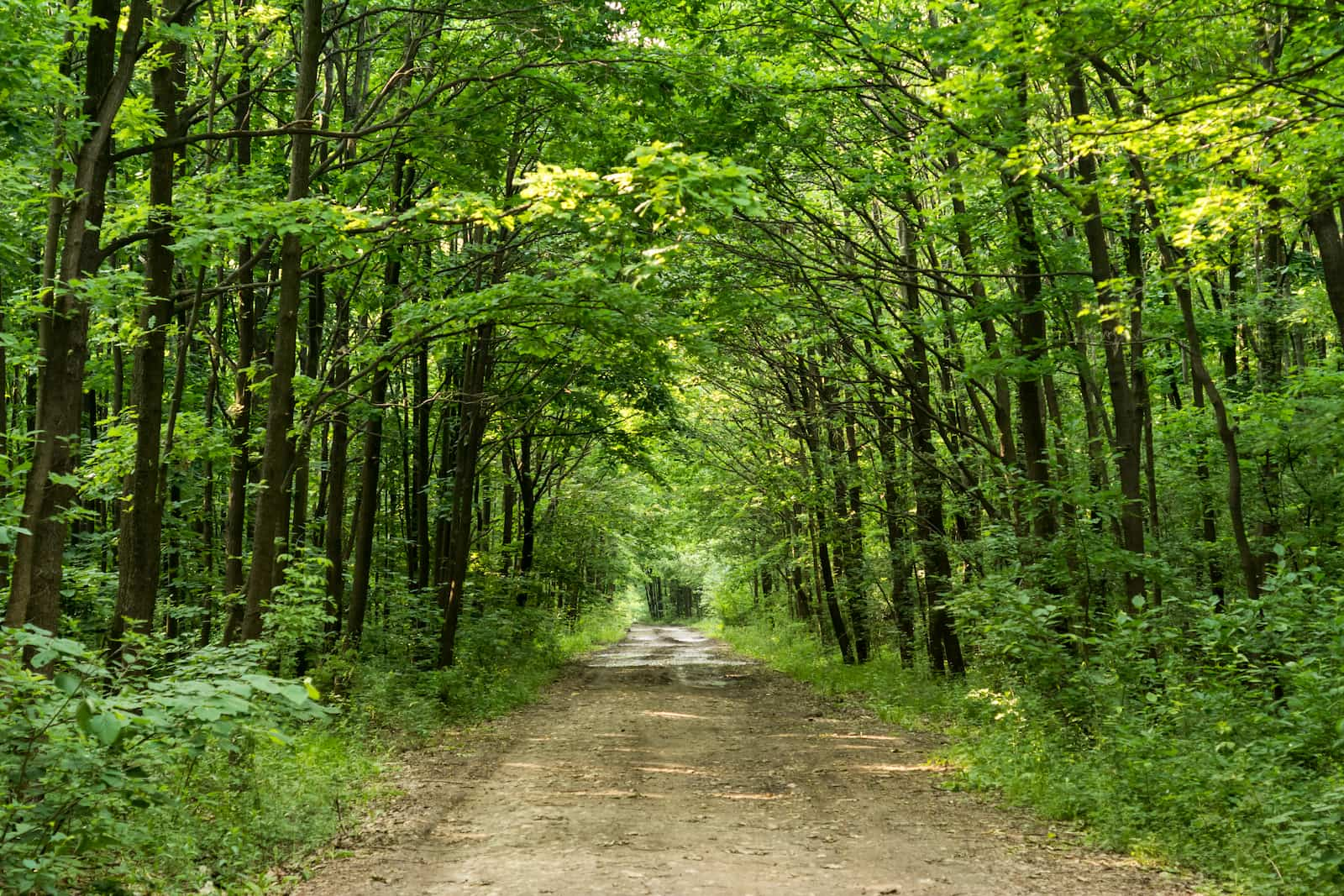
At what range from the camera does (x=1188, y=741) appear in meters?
7.48

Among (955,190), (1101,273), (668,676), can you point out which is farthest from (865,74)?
(668,676)

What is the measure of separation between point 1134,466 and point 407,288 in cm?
1051

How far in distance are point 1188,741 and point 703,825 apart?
4213 mm

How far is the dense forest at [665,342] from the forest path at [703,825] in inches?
28.8

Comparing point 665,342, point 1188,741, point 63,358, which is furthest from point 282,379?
point 1188,741

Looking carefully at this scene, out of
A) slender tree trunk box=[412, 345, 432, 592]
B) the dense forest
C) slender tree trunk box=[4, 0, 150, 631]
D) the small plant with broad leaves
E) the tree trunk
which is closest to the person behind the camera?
the small plant with broad leaves

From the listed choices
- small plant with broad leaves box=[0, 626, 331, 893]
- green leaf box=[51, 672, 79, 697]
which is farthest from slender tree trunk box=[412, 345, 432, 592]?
green leaf box=[51, 672, 79, 697]

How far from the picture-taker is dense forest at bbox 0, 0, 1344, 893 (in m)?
6.54

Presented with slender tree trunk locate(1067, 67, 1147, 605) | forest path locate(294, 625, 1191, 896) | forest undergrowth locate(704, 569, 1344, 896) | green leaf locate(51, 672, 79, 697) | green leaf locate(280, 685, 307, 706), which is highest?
slender tree trunk locate(1067, 67, 1147, 605)

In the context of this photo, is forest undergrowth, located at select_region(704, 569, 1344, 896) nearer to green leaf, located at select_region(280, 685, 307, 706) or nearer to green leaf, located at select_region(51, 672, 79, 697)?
green leaf, located at select_region(280, 685, 307, 706)

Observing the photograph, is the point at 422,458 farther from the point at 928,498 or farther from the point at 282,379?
the point at 928,498

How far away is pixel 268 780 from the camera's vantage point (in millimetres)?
7805

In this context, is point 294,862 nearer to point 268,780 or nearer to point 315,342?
point 268,780

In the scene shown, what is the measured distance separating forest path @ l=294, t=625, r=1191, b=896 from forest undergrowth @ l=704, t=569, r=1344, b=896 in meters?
0.43
